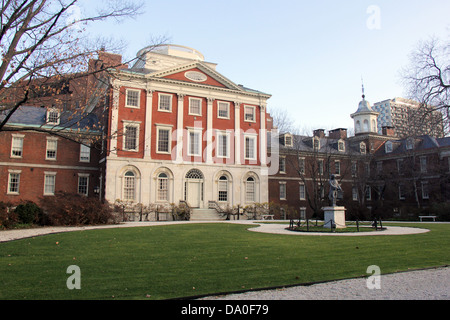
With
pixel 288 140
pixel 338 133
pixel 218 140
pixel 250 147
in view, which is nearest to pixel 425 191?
pixel 338 133

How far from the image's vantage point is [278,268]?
30.5ft

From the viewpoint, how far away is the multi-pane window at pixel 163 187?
113 feet

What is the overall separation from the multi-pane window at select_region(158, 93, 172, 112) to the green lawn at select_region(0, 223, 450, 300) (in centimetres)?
2135

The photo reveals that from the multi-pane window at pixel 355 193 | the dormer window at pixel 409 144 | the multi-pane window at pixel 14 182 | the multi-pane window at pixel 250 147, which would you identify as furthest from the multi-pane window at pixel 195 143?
the dormer window at pixel 409 144

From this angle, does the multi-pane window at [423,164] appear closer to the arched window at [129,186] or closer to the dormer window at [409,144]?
the dormer window at [409,144]

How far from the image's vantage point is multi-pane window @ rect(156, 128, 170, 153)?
1377 inches

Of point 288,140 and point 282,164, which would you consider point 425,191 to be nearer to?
point 288,140

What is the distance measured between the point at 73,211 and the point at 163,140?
14.0m

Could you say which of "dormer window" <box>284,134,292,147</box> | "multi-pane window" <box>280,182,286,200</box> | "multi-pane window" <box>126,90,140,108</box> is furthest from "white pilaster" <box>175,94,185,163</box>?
"dormer window" <box>284,134,292,147</box>

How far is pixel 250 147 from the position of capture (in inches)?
1544

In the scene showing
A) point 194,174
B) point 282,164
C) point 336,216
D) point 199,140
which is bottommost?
point 336,216

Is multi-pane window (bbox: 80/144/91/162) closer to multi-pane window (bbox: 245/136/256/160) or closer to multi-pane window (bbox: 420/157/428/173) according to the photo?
multi-pane window (bbox: 245/136/256/160)
